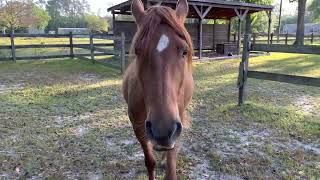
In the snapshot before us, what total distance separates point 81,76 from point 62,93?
2314 mm

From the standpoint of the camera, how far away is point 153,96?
5.39 ft

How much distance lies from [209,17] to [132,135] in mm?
15451

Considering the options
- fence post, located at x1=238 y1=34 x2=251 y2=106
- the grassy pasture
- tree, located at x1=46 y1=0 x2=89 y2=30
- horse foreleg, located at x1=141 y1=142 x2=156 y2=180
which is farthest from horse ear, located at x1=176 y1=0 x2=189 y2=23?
tree, located at x1=46 y1=0 x2=89 y2=30

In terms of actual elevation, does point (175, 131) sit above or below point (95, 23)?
below

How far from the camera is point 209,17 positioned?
1828cm

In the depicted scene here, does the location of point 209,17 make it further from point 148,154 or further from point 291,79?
point 148,154

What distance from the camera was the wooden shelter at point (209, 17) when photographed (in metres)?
12.9

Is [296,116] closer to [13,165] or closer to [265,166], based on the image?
[265,166]

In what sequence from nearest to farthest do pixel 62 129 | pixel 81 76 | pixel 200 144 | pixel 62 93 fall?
pixel 200 144
pixel 62 129
pixel 62 93
pixel 81 76

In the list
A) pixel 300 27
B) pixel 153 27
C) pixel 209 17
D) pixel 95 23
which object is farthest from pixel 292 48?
pixel 95 23

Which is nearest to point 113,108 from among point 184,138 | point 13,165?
point 184,138

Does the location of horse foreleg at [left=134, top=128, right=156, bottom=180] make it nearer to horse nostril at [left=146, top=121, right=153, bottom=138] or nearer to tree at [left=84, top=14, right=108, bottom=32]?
horse nostril at [left=146, top=121, right=153, bottom=138]

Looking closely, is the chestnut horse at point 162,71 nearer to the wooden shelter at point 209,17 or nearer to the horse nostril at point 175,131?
the horse nostril at point 175,131

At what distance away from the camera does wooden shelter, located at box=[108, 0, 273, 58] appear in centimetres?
1290
